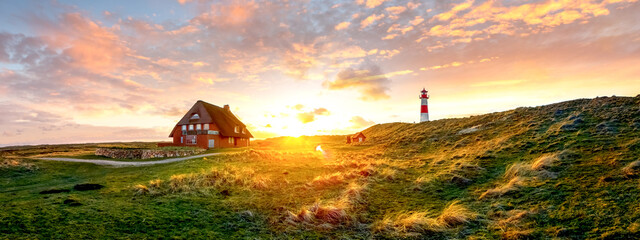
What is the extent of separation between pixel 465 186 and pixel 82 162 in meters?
29.7

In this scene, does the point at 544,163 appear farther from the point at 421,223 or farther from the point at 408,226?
the point at 408,226

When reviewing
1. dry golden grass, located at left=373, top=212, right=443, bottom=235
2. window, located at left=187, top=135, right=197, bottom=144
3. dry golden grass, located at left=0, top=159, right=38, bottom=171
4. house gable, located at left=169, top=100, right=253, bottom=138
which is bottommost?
dry golden grass, located at left=373, top=212, right=443, bottom=235

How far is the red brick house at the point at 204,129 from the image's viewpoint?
4254 centimetres

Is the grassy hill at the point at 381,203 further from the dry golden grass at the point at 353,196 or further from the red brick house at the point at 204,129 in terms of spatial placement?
the red brick house at the point at 204,129

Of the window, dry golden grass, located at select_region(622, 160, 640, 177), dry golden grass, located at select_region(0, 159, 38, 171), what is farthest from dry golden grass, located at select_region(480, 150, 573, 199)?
the window

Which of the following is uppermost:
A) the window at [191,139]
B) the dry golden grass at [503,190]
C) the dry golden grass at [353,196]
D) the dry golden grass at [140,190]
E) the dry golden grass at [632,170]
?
the window at [191,139]

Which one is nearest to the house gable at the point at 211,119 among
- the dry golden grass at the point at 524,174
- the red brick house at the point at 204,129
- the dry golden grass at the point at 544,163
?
the red brick house at the point at 204,129

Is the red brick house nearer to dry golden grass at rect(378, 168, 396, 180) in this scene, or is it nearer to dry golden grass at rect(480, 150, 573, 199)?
dry golden grass at rect(378, 168, 396, 180)

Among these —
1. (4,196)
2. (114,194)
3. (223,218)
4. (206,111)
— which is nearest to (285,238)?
(223,218)

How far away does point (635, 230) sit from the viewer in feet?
20.3

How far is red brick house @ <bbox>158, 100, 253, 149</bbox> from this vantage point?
140 ft

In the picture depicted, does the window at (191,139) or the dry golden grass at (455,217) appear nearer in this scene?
the dry golden grass at (455,217)

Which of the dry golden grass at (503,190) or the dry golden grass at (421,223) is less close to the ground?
the dry golden grass at (503,190)

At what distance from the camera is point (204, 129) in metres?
42.8
